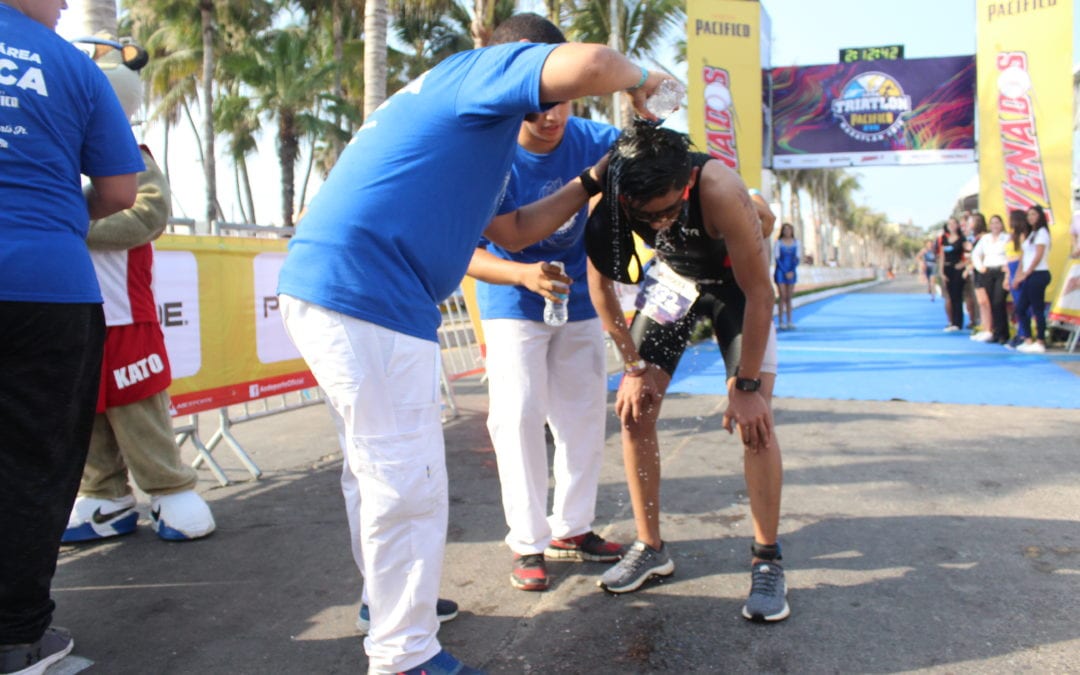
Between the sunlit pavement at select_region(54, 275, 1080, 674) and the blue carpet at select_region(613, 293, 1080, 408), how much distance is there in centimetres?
204

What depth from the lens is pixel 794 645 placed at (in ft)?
7.75

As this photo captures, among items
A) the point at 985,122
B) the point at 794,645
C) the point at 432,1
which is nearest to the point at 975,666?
the point at 794,645

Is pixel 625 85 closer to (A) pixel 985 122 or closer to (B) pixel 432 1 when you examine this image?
(A) pixel 985 122

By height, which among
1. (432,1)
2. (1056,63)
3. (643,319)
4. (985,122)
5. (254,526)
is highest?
(432,1)

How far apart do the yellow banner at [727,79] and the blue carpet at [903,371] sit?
161 inches

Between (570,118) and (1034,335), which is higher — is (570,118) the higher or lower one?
the higher one

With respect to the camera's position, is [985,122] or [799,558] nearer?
[799,558]

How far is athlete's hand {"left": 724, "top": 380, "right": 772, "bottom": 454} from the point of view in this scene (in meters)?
2.65

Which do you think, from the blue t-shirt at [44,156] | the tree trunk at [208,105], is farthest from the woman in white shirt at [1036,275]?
the tree trunk at [208,105]

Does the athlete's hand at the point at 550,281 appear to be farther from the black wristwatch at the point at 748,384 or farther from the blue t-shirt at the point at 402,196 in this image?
the black wristwatch at the point at 748,384

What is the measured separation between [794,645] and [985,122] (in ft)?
47.5

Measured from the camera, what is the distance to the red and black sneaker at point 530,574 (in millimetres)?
2875

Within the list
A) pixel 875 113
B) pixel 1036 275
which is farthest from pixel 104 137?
pixel 875 113

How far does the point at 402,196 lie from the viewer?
197 centimetres
